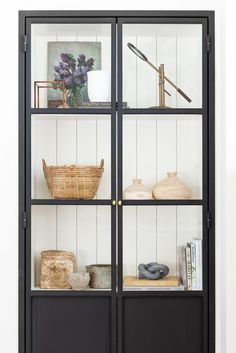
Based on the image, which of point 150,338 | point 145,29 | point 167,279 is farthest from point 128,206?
point 145,29

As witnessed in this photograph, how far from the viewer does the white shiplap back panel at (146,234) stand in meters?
3.42

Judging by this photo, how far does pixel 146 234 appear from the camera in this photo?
3.42 metres

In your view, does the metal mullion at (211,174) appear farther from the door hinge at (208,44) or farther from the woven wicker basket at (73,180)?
the woven wicker basket at (73,180)

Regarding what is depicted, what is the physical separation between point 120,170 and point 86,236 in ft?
1.41

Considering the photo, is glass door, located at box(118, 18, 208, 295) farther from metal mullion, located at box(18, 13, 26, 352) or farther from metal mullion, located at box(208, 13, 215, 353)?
metal mullion, located at box(18, 13, 26, 352)

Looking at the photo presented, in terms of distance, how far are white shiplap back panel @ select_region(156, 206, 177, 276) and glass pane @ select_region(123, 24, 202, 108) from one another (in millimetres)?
613

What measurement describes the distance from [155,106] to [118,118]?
8.8 inches

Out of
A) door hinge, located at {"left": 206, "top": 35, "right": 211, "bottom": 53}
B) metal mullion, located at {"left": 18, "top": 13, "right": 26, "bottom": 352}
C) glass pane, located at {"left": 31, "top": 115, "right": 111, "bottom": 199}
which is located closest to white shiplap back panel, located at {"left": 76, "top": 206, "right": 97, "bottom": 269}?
glass pane, located at {"left": 31, "top": 115, "right": 111, "bottom": 199}

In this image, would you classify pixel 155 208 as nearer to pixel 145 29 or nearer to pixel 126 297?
pixel 126 297

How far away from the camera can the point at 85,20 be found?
3.41 meters

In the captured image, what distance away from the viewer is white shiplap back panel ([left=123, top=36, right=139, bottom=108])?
3.42 meters

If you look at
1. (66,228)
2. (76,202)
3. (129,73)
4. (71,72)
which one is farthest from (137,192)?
(71,72)

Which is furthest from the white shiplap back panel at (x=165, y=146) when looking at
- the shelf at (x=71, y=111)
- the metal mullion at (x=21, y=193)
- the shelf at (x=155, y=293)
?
the metal mullion at (x=21, y=193)

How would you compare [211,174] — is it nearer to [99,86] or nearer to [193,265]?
[193,265]
